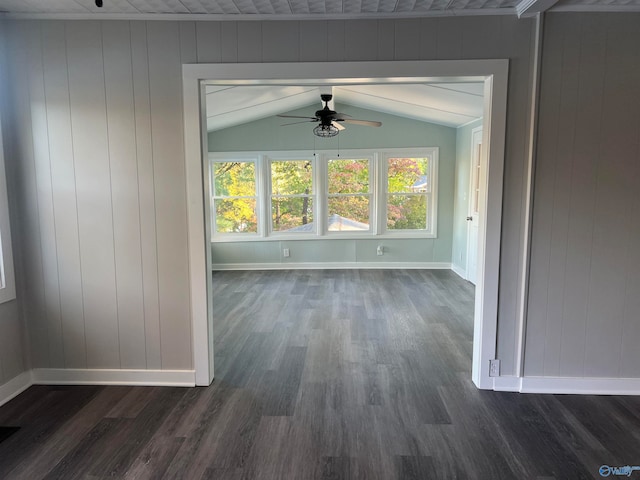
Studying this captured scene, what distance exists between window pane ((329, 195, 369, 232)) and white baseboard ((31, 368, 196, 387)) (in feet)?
14.0

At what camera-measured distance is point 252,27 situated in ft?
7.70

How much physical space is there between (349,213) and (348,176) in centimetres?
65

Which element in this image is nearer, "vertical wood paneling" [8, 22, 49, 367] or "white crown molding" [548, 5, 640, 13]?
"white crown molding" [548, 5, 640, 13]

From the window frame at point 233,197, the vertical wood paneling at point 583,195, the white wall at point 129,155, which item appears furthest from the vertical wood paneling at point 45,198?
the window frame at point 233,197

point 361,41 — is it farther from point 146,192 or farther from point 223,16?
point 146,192

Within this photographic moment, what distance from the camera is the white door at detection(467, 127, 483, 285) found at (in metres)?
5.29

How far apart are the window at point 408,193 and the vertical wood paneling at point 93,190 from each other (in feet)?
15.6

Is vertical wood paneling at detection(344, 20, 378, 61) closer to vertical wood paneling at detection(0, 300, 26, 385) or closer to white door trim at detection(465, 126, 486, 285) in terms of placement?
vertical wood paneling at detection(0, 300, 26, 385)

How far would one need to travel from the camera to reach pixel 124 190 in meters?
2.48

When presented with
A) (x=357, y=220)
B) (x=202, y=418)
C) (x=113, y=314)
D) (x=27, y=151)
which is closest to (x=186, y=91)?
(x=27, y=151)

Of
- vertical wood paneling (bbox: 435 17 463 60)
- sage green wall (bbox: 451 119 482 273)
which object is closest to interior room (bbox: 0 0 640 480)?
vertical wood paneling (bbox: 435 17 463 60)

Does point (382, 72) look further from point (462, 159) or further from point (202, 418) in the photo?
point (462, 159)

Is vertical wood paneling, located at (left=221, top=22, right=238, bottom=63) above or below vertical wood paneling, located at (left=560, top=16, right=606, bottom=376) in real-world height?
above

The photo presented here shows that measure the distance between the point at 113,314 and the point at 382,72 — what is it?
246 cm
